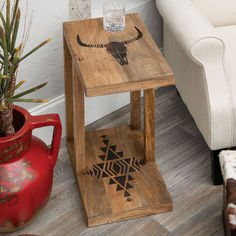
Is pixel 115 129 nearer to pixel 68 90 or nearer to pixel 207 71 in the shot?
pixel 68 90

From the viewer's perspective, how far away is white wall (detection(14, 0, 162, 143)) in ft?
6.38

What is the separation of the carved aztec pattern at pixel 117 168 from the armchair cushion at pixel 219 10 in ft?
2.47

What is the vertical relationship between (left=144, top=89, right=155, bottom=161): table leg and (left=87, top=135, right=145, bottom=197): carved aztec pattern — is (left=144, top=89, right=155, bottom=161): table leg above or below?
above

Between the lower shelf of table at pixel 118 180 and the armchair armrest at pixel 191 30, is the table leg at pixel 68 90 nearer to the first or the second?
the lower shelf of table at pixel 118 180

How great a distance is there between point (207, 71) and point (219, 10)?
0.54m

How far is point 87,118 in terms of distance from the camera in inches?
91.1

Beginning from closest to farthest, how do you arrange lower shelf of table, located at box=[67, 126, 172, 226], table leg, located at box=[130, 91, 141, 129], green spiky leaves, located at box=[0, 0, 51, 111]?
green spiky leaves, located at box=[0, 0, 51, 111], lower shelf of table, located at box=[67, 126, 172, 226], table leg, located at box=[130, 91, 141, 129]

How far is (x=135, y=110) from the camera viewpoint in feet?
7.09

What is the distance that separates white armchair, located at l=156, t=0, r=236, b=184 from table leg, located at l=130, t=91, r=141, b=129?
0.23 metres

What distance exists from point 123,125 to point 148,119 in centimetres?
37

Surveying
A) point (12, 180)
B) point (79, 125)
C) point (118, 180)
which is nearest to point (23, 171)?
point (12, 180)

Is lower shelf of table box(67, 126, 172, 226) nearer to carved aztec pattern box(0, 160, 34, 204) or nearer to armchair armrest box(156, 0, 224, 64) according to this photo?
carved aztec pattern box(0, 160, 34, 204)

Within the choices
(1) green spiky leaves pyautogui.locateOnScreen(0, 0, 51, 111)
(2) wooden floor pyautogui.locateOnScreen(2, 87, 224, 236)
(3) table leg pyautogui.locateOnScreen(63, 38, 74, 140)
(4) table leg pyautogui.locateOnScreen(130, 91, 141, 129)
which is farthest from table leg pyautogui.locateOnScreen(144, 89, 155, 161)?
(1) green spiky leaves pyautogui.locateOnScreen(0, 0, 51, 111)

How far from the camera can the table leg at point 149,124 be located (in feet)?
6.07
